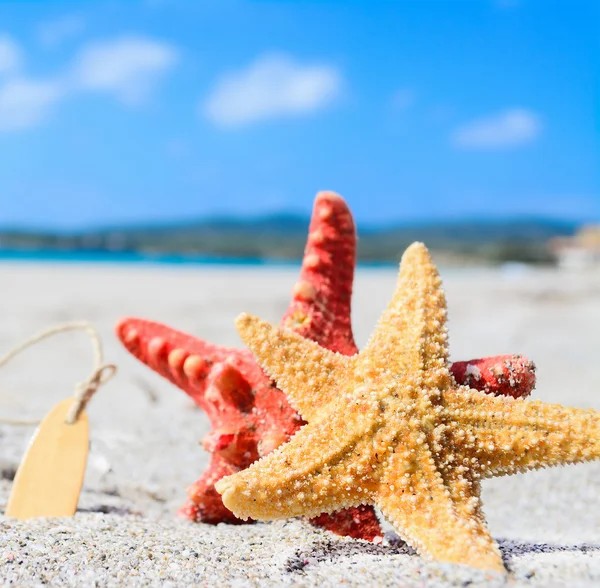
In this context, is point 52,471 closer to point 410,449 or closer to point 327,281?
point 327,281

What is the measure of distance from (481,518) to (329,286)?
1.09m

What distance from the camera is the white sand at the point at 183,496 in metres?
1.94

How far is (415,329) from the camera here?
2.28 meters

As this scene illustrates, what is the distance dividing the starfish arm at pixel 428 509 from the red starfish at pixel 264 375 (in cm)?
38

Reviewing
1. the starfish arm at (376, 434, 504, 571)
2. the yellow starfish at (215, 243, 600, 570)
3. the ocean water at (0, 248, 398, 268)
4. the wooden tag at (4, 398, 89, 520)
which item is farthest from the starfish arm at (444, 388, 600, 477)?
the ocean water at (0, 248, 398, 268)

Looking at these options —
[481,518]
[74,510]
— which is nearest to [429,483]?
[481,518]

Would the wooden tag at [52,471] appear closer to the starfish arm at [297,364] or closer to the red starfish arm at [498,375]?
the starfish arm at [297,364]

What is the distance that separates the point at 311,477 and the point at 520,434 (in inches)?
24.9

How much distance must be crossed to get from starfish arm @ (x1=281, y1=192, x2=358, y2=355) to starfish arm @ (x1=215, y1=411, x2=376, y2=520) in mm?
588

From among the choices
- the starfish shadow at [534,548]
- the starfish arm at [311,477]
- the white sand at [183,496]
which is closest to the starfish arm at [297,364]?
the starfish arm at [311,477]

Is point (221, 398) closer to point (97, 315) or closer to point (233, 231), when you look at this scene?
point (97, 315)

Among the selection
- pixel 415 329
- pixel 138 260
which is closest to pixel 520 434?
pixel 415 329

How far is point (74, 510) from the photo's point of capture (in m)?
2.80

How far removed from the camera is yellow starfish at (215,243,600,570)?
1.97 meters
